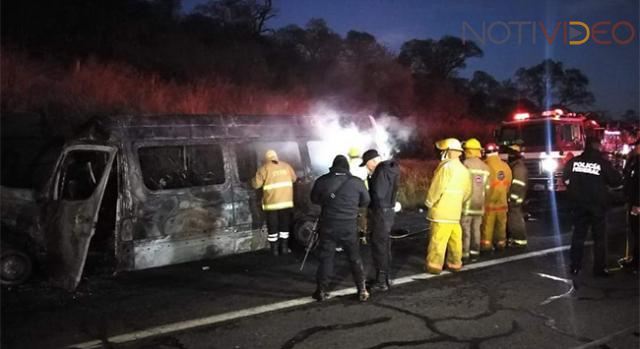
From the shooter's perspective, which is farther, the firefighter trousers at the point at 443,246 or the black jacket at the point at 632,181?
the black jacket at the point at 632,181

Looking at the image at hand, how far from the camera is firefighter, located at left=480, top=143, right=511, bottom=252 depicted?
7.75m

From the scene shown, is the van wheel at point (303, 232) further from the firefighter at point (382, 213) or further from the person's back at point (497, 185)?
the person's back at point (497, 185)

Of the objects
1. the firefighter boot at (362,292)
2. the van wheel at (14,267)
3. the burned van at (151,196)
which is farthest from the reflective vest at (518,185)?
the van wheel at (14,267)

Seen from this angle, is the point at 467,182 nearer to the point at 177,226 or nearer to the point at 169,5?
the point at 177,226

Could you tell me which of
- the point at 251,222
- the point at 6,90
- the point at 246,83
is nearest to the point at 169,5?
the point at 246,83

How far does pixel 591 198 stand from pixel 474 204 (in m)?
1.43

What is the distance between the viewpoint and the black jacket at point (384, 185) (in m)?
5.83

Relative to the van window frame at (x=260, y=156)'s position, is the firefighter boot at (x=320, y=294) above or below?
below

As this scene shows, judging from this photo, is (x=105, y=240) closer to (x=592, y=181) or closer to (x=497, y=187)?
(x=497, y=187)

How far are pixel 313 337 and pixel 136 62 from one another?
18.8m

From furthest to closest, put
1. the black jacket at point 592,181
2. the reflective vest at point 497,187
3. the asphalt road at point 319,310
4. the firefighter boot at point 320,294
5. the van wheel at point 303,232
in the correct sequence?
the van wheel at point 303,232
the reflective vest at point 497,187
the black jacket at point 592,181
the firefighter boot at point 320,294
the asphalt road at point 319,310

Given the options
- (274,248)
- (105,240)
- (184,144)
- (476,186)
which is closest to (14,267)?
(105,240)

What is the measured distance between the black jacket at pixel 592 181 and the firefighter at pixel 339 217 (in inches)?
112

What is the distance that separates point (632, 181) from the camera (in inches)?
261
